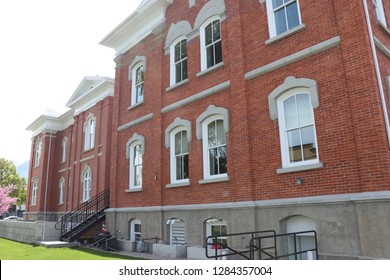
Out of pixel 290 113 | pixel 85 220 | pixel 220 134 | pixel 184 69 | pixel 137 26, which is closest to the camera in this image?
pixel 290 113

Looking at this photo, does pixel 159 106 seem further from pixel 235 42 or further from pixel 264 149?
pixel 264 149

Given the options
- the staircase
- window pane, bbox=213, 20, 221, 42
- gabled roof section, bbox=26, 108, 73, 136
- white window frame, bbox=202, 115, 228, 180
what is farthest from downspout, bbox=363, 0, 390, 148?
gabled roof section, bbox=26, 108, 73, 136

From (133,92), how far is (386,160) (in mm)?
12271

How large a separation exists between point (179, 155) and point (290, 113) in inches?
204

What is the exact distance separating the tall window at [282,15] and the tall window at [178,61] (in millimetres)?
4423

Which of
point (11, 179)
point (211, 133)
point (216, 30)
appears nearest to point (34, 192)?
point (11, 179)

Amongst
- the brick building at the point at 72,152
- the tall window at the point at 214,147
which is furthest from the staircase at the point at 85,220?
the tall window at the point at 214,147

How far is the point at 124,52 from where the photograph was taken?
1798 cm

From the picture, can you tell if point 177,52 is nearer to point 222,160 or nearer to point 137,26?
point 137,26

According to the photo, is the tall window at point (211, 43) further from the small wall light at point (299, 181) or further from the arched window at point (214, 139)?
the small wall light at point (299, 181)

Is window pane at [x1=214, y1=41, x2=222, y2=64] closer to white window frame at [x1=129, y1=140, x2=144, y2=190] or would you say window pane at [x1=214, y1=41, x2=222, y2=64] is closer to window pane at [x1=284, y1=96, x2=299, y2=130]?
window pane at [x1=284, y1=96, x2=299, y2=130]

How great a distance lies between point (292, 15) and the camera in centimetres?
1027

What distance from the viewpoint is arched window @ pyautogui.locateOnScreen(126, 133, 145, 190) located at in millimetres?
15725

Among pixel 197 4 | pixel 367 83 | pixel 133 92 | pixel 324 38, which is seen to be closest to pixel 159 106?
pixel 133 92
